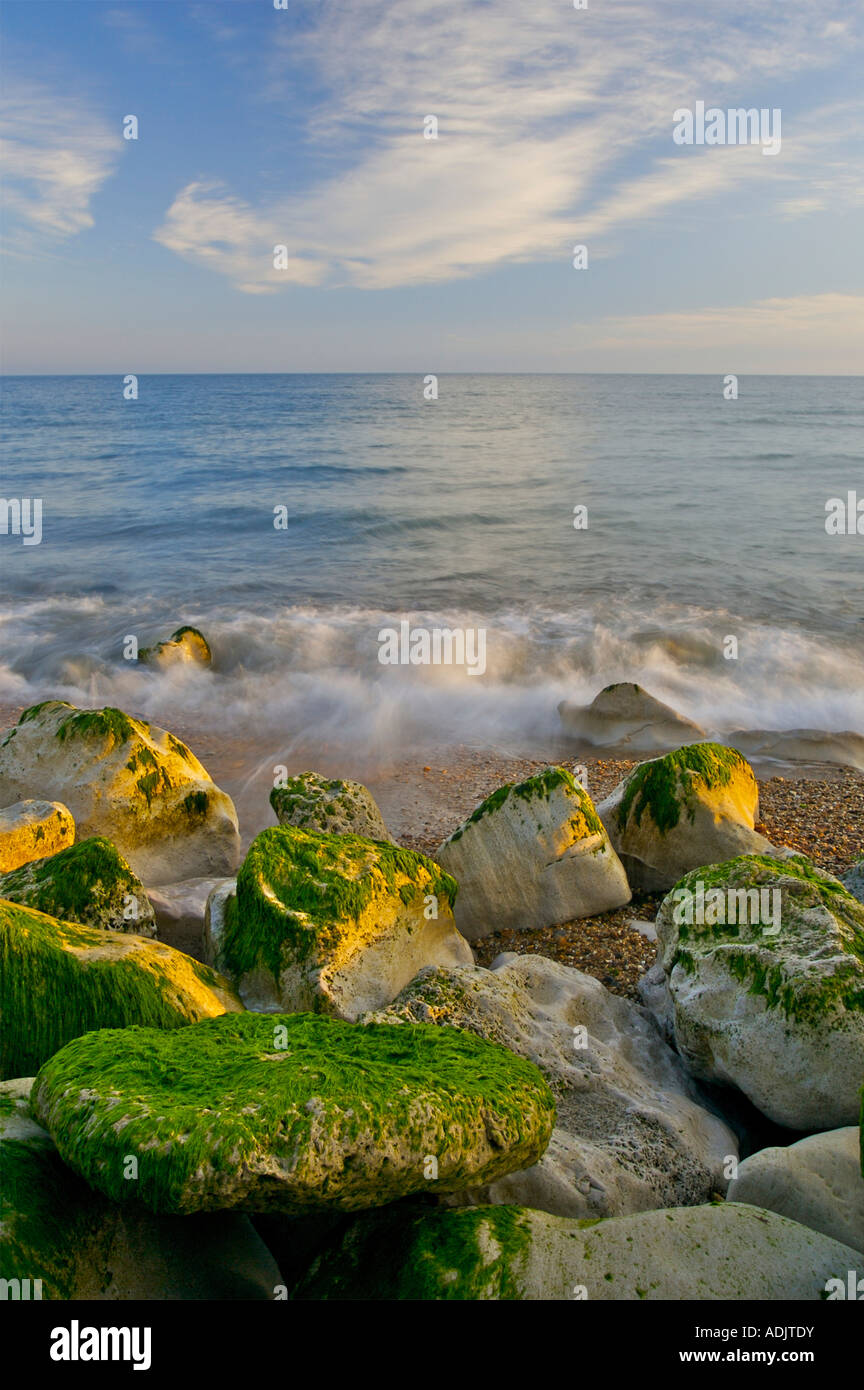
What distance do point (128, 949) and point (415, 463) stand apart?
32.2 meters

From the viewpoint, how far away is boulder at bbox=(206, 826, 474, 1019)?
4.76m

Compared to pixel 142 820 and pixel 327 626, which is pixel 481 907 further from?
pixel 327 626

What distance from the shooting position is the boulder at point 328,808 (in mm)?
6434

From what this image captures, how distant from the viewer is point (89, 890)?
5113 mm

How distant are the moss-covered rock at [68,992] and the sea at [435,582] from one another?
18.5ft

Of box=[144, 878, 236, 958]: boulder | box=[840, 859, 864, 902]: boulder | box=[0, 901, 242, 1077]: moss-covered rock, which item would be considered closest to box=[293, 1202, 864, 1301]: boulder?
box=[0, 901, 242, 1077]: moss-covered rock

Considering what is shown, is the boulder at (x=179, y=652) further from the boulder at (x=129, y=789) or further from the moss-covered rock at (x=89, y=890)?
the moss-covered rock at (x=89, y=890)

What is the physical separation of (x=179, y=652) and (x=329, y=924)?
8.56m

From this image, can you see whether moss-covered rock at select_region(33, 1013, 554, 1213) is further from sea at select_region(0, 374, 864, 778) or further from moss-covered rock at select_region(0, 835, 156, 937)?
sea at select_region(0, 374, 864, 778)

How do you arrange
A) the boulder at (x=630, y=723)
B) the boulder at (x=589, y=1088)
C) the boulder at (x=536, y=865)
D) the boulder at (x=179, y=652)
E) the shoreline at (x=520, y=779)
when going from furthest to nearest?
the boulder at (x=179, y=652)
the boulder at (x=630, y=723)
the boulder at (x=536, y=865)
the shoreline at (x=520, y=779)
the boulder at (x=589, y=1088)

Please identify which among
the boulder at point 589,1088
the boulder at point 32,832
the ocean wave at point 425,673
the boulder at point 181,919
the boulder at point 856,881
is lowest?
the boulder at point 589,1088

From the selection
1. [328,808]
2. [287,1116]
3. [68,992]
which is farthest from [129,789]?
[287,1116]

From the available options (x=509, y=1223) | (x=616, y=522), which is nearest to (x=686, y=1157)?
(x=509, y=1223)

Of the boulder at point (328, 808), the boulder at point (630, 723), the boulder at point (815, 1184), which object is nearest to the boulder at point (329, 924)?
the boulder at point (328, 808)
